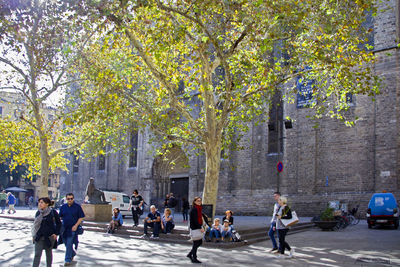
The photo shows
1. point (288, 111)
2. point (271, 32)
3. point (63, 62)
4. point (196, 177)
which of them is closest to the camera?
point (271, 32)

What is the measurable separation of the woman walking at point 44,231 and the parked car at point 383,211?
1360cm

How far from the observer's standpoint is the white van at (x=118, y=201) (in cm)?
2517

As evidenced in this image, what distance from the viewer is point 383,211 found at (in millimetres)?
17344

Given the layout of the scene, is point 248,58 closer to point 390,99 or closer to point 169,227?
point 169,227

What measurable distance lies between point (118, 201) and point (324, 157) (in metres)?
12.0

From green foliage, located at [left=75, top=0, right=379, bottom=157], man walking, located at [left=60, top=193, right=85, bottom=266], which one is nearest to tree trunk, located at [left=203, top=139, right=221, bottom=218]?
green foliage, located at [left=75, top=0, right=379, bottom=157]

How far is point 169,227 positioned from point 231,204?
12.7m

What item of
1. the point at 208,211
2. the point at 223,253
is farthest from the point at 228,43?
the point at 223,253

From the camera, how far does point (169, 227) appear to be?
1477 centimetres

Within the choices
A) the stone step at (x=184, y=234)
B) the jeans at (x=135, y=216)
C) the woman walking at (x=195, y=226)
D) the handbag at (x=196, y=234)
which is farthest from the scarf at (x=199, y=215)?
the jeans at (x=135, y=216)

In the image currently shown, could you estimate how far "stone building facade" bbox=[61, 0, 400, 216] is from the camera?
21.1m

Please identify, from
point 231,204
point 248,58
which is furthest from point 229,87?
point 231,204

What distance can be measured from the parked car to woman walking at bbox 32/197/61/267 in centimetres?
1360

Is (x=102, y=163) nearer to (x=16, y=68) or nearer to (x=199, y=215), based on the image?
(x=16, y=68)
